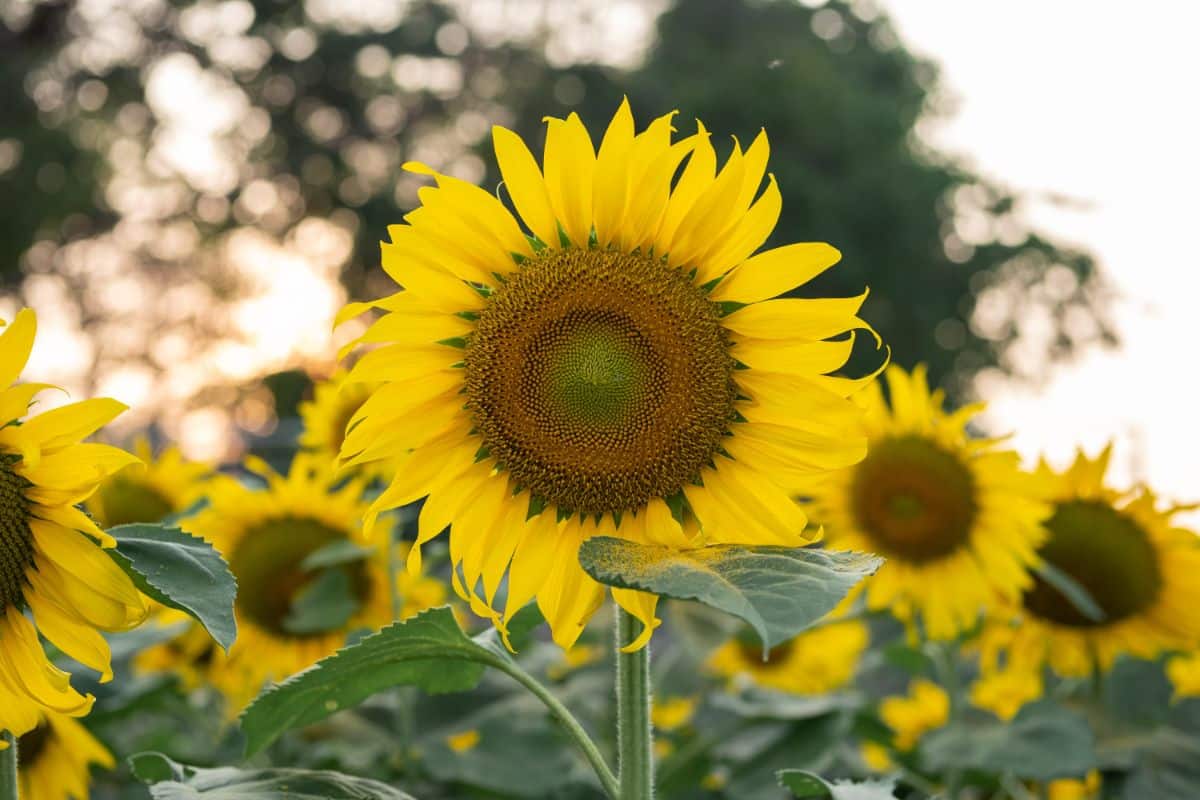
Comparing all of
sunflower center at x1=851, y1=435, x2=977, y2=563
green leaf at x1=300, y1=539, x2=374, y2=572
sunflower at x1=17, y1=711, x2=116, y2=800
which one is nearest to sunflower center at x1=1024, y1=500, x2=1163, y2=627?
sunflower center at x1=851, y1=435, x2=977, y2=563

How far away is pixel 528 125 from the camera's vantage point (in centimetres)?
2111

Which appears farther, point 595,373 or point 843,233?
point 843,233

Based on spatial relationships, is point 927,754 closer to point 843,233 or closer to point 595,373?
point 595,373

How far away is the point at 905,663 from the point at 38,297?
18.0 metres

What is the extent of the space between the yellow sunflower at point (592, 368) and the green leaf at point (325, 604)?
107 centimetres

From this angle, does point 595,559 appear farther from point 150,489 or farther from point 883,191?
point 883,191

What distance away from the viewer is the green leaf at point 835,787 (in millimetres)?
1265

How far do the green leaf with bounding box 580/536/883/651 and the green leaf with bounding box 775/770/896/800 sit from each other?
1.00 feet

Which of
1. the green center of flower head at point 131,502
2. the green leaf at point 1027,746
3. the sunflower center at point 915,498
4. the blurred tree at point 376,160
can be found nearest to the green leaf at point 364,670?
the green leaf at point 1027,746

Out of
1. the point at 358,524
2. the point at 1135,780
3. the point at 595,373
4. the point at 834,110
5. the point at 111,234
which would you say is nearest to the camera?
the point at 595,373

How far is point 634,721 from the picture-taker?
1.25 meters

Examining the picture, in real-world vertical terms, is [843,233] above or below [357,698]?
below

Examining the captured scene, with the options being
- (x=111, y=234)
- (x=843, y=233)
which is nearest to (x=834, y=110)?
(x=843, y=233)

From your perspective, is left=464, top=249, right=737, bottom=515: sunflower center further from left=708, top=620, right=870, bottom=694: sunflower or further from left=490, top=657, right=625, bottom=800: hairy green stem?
left=708, top=620, right=870, bottom=694: sunflower
